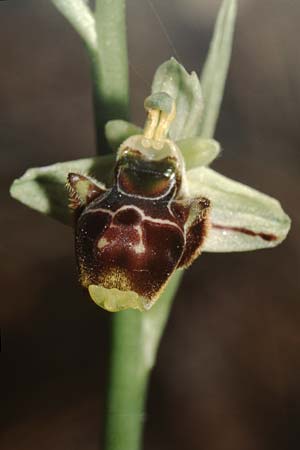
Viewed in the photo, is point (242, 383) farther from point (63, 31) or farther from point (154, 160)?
point (63, 31)

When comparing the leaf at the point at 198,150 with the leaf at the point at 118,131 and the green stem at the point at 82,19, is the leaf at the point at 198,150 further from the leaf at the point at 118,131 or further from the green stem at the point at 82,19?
the green stem at the point at 82,19

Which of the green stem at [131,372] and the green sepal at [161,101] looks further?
the green stem at [131,372]

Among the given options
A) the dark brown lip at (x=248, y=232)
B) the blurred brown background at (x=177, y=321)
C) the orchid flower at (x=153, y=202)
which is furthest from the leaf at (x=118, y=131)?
the blurred brown background at (x=177, y=321)

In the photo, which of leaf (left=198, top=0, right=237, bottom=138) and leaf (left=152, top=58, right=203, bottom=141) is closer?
leaf (left=152, top=58, right=203, bottom=141)

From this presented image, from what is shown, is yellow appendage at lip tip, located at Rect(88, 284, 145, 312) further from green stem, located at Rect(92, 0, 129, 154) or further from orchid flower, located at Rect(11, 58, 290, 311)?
green stem, located at Rect(92, 0, 129, 154)

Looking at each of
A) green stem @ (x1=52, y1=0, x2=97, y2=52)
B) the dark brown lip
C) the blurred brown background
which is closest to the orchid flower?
the dark brown lip
